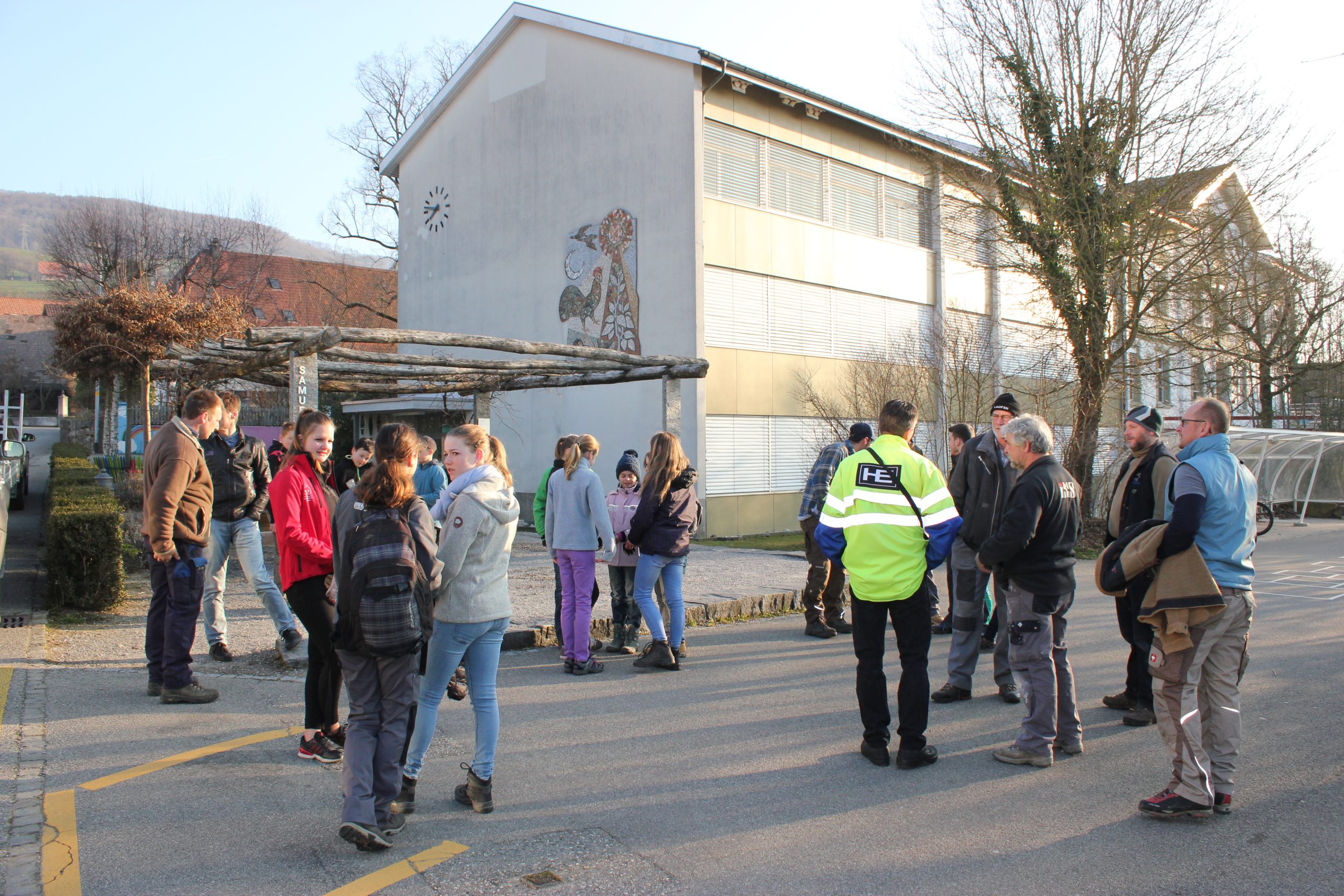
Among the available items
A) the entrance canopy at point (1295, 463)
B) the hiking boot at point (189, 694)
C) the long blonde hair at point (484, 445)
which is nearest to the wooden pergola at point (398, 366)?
the hiking boot at point (189, 694)

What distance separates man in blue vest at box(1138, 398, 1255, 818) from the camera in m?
4.29

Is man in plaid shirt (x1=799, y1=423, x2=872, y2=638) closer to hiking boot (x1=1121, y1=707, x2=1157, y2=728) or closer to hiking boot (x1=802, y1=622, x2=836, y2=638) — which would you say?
hiking boot (x1=802, y1=622, x2=836, y2=638)

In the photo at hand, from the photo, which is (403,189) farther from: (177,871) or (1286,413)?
(1286,413)

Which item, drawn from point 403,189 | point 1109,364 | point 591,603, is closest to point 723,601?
point 591,603

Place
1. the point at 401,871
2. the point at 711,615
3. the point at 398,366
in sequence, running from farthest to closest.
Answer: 1. the point at 398,366
2. the point at 711,615
3. the point at 401,871

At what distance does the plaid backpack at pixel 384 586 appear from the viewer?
12.6ft

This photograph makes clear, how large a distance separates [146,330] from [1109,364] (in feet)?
65.8

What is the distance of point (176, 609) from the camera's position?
5.83 metres

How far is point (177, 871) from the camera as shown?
360 centimetres

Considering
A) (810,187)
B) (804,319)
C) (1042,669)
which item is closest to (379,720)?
Result: (1042,669)

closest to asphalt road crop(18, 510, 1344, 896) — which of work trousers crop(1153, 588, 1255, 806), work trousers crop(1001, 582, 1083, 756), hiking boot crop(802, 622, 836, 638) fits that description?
work trousers crop(1001, 582, 1083, 756)

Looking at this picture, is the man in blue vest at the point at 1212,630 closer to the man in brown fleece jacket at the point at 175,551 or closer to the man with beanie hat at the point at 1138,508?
the man with beanie hat at the point at 1138,508

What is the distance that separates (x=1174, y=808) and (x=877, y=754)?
57.6 inches

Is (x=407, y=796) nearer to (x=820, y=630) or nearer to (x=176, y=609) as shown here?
(x=176, y=609)
